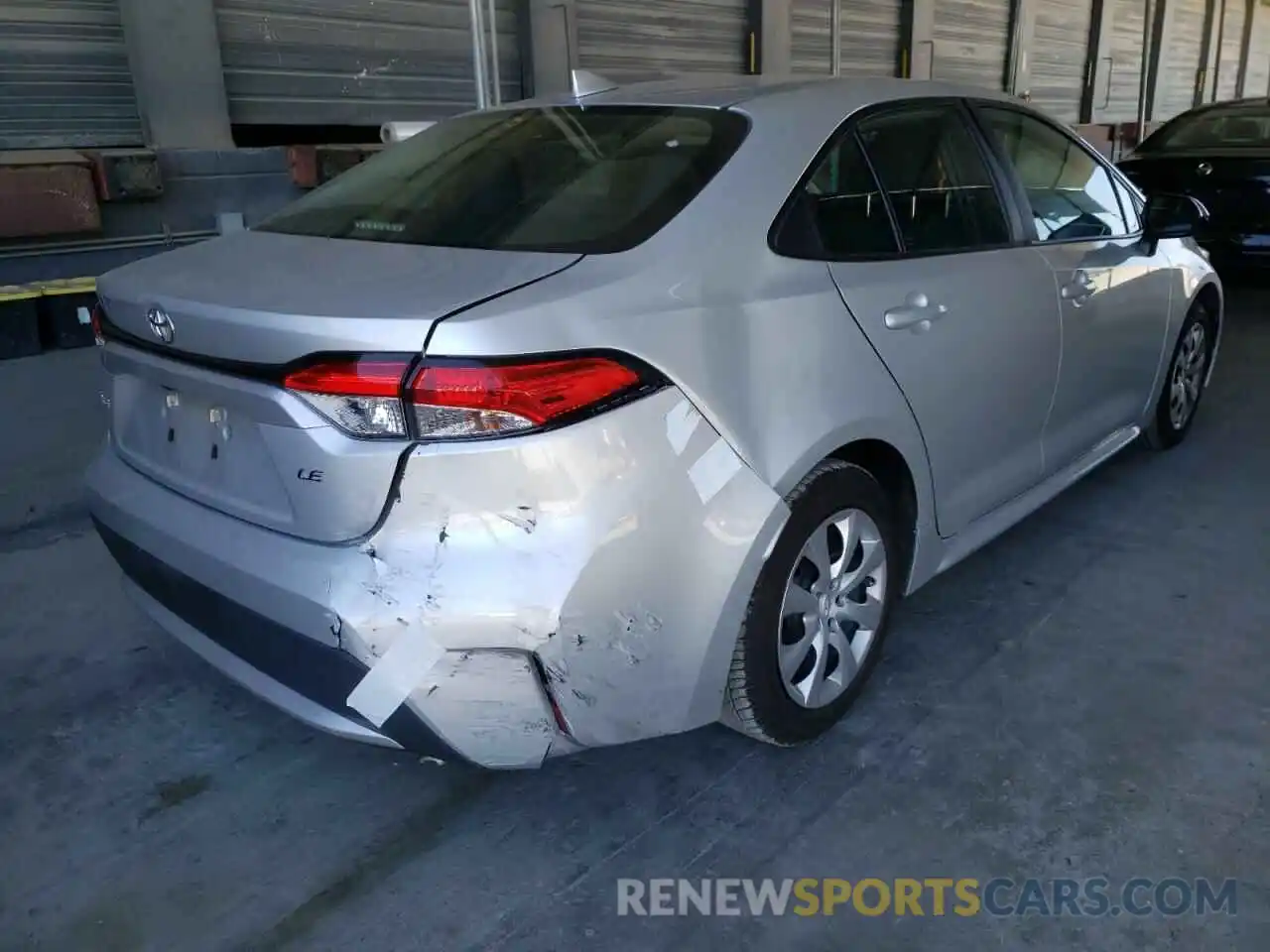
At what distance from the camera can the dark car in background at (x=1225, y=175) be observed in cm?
709

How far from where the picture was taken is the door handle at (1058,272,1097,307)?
9.84 feet

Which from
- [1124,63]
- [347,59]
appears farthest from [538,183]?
[1124,63]

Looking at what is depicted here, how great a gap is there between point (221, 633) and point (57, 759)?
0.71m

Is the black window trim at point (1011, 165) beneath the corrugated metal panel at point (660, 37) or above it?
beneath

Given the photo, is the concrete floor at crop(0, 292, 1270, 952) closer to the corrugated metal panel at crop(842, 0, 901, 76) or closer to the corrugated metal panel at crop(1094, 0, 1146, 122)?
the corrugated metal panel at crop(842, 0, 901, 76)

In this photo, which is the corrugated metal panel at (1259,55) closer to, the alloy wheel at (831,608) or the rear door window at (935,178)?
the rear door window at (935,178)

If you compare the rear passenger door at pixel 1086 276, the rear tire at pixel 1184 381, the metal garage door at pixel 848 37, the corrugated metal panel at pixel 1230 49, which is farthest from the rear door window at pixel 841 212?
the corrugated metal panel at pixel 1230 49

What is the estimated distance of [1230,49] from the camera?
68.2 ft

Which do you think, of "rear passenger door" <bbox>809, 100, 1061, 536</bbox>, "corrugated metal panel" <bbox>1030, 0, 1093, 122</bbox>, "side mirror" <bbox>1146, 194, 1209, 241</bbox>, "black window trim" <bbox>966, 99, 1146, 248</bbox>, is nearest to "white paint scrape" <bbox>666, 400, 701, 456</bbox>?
"rear passenger door" <bbox>809, 100, 1061, 536</bbox>

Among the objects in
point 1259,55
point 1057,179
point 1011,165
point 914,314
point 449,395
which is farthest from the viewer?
point 1259,55

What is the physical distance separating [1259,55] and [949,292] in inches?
987

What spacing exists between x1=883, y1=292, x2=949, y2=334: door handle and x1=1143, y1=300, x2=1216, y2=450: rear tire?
2.02 meters

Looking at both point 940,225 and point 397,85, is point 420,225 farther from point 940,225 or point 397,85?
point 397,85

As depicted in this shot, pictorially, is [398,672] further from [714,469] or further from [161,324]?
[161,324]
